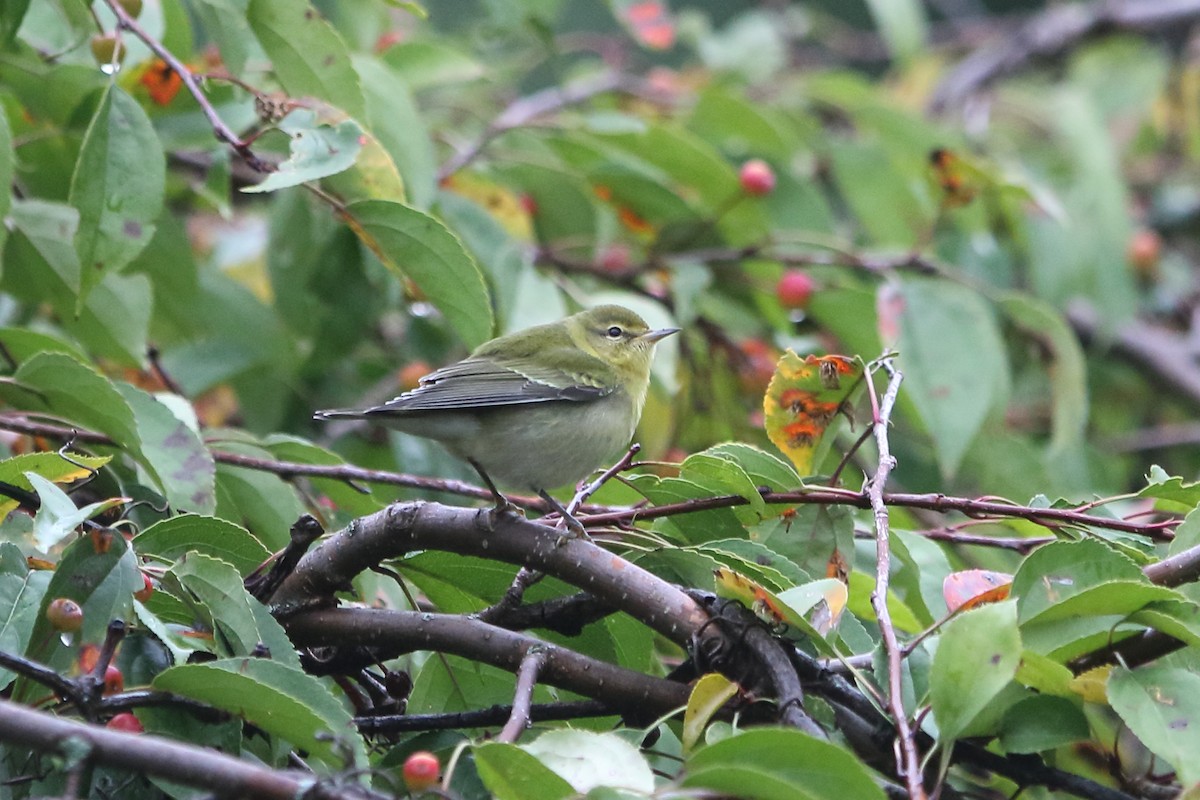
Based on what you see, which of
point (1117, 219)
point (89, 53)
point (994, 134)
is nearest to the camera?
point (89, 53)

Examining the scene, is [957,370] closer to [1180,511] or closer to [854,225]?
[1180,511]

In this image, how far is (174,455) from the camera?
258 centimetres

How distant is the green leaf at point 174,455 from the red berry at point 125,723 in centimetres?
56

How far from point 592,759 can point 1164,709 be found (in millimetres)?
821

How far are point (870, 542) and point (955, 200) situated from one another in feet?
6.69

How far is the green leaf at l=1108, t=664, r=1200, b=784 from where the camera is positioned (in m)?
1.76

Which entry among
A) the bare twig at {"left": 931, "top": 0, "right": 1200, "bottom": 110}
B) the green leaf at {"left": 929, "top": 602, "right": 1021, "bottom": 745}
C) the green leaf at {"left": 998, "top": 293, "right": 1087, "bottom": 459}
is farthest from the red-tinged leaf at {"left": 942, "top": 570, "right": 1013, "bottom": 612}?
the bare twig at {"left": 931, "top": 0, "right": 1200, "bottom": 110}

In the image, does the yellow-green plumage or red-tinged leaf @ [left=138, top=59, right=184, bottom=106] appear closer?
the yellow-green plumage

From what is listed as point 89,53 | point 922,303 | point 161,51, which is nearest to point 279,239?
point 89,53

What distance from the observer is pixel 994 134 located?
7395mm

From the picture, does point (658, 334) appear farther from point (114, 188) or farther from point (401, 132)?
point (114, 188)

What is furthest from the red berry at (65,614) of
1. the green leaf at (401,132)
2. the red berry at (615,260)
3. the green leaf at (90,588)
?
the red berry at (615,260)

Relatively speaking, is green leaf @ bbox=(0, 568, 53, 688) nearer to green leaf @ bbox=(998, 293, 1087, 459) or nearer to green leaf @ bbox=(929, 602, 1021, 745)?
green leaf @ bbox=(929, 602, 1021, 745)

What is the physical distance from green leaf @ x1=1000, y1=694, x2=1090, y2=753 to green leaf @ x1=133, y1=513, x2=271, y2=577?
4.22ft
